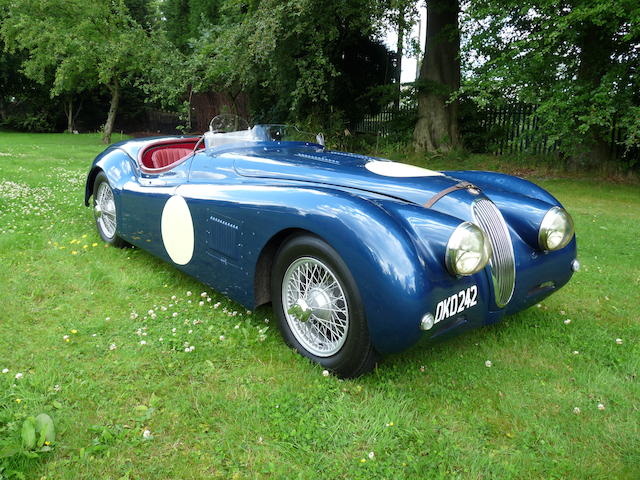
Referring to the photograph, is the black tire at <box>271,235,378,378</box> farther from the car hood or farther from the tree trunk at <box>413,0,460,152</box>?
the tree trunk at <box>413,0,460,152</box>

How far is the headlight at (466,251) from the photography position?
7.55ft

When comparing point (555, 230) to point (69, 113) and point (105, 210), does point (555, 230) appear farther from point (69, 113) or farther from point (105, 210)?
point (69, 113)

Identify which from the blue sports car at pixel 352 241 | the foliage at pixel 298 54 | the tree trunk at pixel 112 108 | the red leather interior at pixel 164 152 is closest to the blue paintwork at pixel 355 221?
the blue sports car at pixel 352 241

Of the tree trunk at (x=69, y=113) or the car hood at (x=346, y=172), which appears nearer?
the car hood at (x=346, y=172)

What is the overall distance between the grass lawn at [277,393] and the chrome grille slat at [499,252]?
46 cm

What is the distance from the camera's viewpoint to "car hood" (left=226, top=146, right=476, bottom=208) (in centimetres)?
282

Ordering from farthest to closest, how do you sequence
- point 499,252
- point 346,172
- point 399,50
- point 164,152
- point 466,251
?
1. point 399,50
2. point 164,152
3. point 346,172
4. point 499,252
5. point 466,251

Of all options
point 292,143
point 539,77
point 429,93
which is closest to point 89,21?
point 429,93

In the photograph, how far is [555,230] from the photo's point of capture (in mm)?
2893

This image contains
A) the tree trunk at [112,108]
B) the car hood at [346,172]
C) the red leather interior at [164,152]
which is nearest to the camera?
the car hood at [346,172]

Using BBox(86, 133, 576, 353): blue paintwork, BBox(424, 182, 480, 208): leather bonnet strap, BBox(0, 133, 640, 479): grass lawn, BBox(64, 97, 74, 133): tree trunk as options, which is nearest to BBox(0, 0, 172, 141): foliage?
BBox(64, 97, 74, 133): tree trunk

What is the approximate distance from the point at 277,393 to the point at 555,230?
1.93 m

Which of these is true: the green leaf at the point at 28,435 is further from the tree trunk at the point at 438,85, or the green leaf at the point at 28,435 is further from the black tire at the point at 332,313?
the tree trunk at the point at 438,85

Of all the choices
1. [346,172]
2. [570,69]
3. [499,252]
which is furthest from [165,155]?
[570,69]
